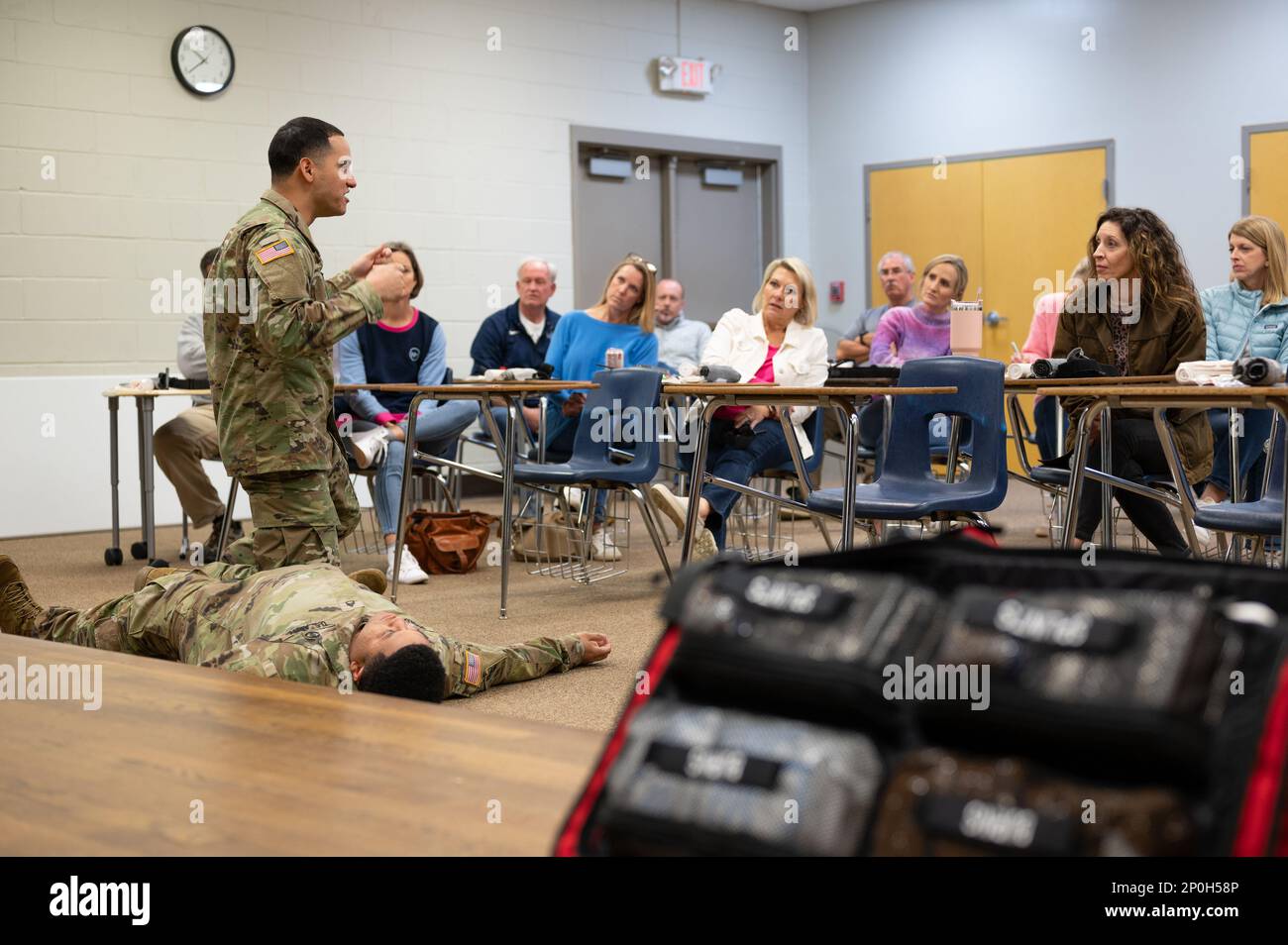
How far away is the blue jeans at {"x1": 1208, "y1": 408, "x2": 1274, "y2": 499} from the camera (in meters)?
4.13

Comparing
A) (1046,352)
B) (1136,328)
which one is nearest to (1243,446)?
(1136,328)

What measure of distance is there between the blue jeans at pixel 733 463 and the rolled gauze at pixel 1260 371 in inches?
83.1

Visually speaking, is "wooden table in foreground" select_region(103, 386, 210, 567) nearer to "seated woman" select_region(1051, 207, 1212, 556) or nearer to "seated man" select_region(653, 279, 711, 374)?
"seated man" select_region(653, 279, 711, 374)

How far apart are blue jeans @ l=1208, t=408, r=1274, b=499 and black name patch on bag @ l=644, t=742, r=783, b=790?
3.48m

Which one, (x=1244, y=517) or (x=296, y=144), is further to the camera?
(x=296, y=144)

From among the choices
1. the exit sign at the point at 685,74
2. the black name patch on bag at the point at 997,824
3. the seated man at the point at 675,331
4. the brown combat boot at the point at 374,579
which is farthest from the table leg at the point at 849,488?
the exit sign at the point at 685,74

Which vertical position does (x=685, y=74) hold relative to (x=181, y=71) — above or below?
above

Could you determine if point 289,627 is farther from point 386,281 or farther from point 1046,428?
point 1046,428

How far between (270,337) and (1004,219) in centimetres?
660

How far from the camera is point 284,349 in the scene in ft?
10.6

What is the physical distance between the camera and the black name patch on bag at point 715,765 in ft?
3.11

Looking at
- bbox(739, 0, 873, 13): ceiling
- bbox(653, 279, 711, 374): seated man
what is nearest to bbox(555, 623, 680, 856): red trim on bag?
bbox(653, 279, 711, 374): seated man
